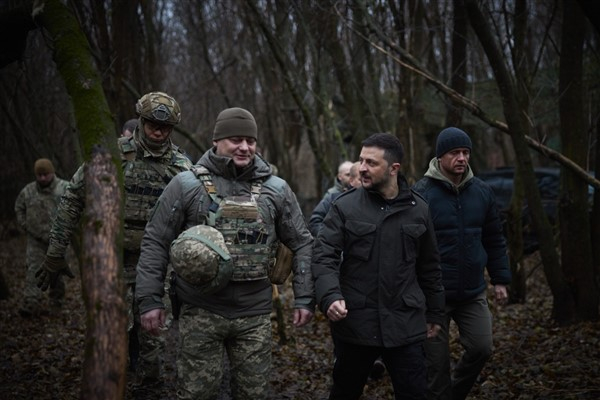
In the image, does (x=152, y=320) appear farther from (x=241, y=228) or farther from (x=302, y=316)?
(x=302, y=316)

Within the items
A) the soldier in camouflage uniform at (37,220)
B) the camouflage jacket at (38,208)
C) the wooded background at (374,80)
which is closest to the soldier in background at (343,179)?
the wooded background at (374,80)

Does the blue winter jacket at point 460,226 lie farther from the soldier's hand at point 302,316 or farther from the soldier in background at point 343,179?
the soldier in background at point 343,179

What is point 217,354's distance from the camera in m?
3.88

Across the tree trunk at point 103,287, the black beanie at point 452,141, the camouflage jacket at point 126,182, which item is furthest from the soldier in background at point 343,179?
the tree trunk at point 103,287

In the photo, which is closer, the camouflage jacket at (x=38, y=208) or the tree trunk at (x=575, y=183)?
the tree trunk at (x=575, y=183)

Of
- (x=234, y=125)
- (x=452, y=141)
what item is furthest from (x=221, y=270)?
(x=452, y=141)

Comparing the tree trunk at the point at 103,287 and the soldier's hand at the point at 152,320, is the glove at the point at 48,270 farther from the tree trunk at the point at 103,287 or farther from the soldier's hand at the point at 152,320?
the tree trunk at the point at 103,287

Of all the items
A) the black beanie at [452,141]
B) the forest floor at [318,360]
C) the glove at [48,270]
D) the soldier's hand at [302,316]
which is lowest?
the forest floor at [318,360]

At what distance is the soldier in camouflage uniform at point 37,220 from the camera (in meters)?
9.48

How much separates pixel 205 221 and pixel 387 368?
1.56 meters

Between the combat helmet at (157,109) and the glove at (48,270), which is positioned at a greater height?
the combat helmet at (157,109)

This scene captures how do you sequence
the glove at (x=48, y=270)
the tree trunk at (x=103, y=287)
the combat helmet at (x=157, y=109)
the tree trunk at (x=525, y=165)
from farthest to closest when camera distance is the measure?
the tree trunk at (x=525, y=165)
the combat helmet at (x=157, y=109)
the glove at (x=48, y=270)
the tree trunk at (x=103, y=287)

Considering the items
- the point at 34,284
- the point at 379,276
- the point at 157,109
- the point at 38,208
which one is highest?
the point at 157,109

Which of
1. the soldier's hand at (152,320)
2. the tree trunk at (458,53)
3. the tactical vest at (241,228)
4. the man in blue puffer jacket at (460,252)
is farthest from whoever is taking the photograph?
the tree trunk at (458,53)
